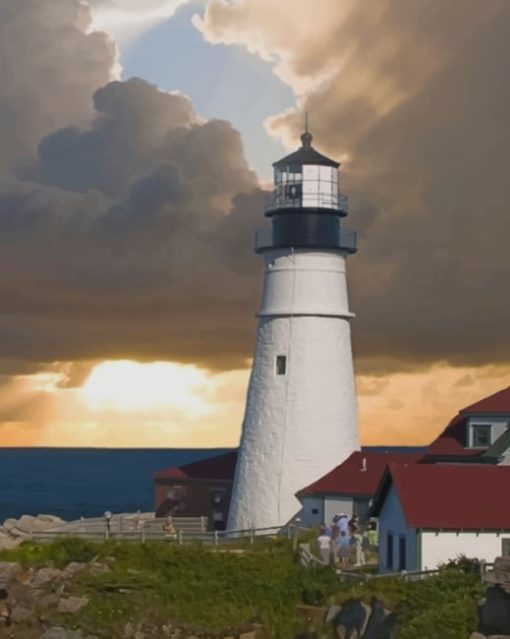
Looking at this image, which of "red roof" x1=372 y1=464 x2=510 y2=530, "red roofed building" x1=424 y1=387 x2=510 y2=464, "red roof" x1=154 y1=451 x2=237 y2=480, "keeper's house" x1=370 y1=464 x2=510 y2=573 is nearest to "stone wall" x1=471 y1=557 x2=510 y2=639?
"keeper's house" x1=370 y1=464 x2=510 y2=573

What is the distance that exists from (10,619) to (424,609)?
12304 millimetres

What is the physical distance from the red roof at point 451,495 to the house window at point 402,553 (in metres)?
0.92

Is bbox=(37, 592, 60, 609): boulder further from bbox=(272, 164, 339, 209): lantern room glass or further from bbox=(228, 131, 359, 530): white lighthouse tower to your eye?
bbox=(272, 164, 339, 209): lantern room glass

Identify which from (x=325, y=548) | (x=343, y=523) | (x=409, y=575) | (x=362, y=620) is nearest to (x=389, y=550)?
(x=325, y=548)

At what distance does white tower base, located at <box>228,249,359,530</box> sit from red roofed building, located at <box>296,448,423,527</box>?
0.72 meters

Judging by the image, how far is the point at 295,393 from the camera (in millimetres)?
49969

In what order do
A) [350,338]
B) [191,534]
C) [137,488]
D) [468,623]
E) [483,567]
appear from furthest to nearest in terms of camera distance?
[137,488] → [350,338] → [191,534] → [483,567] → [468,623]

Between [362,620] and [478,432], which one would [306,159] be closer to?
[478,432]

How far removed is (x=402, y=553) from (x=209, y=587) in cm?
545

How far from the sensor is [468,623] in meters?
32.3

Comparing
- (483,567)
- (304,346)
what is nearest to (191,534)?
(304,346)

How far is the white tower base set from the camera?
1965 inches

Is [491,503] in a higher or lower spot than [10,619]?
higher

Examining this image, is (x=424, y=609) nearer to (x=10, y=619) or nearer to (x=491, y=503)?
(x=491, y=503)
